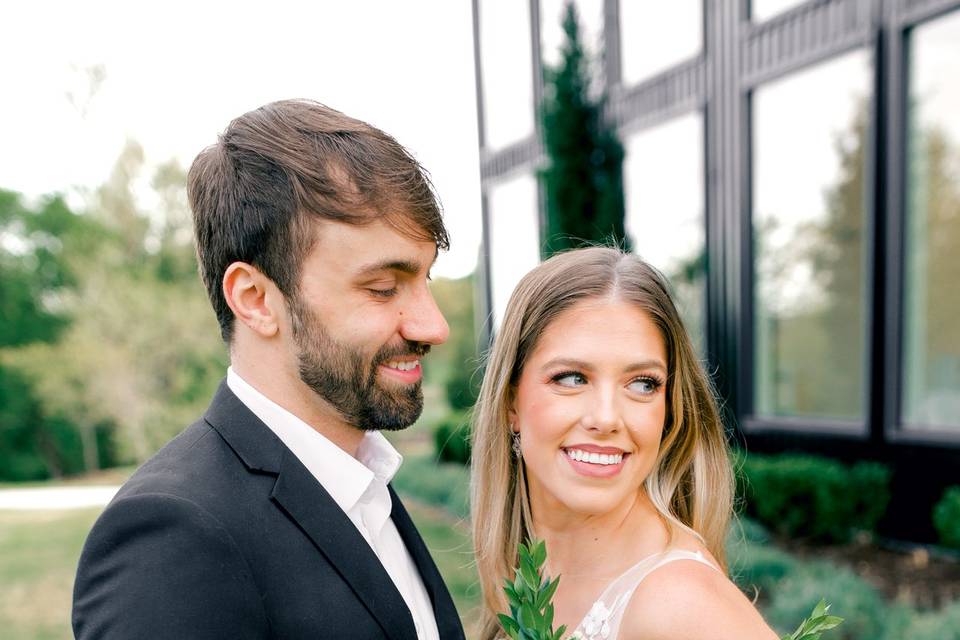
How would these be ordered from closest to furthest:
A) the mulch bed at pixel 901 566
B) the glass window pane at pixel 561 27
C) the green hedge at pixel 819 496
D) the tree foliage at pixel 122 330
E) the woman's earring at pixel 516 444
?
the woman's earring at pixel 516 444 < the mulch bed at pixel 901 566 < the green hedge at pixel 819 496 < the glass window pane at pixel 561 27 < the tree foliage at pixel 122 330

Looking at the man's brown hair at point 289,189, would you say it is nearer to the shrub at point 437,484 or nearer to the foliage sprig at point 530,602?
the foliage sprig at point 530,602

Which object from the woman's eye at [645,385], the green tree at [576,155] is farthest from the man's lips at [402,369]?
the green tree at [576,155]

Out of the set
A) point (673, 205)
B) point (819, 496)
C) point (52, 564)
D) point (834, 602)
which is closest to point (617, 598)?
point (834, 602)

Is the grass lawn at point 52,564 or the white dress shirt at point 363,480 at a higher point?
the white dress shirt at point 363,480

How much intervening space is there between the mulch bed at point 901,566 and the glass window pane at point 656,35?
21.0ft

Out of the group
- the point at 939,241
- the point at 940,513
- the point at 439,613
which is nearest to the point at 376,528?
the point at 439,613

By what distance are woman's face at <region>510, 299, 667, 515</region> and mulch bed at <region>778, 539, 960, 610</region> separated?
4.70 metres

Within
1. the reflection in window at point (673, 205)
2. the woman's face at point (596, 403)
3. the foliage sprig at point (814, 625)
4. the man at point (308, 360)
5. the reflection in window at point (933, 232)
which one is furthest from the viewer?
the reflection in window at point (673, 205)

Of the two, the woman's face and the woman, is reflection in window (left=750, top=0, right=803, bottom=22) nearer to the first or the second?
the woman

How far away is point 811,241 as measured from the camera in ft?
28.3

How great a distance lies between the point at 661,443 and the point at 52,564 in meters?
9.95

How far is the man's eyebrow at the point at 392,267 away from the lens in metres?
1.72

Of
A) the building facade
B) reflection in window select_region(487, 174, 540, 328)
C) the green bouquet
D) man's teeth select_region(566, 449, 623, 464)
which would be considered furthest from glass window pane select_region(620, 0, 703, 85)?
the green bouquet

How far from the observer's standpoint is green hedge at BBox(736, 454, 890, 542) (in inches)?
291
